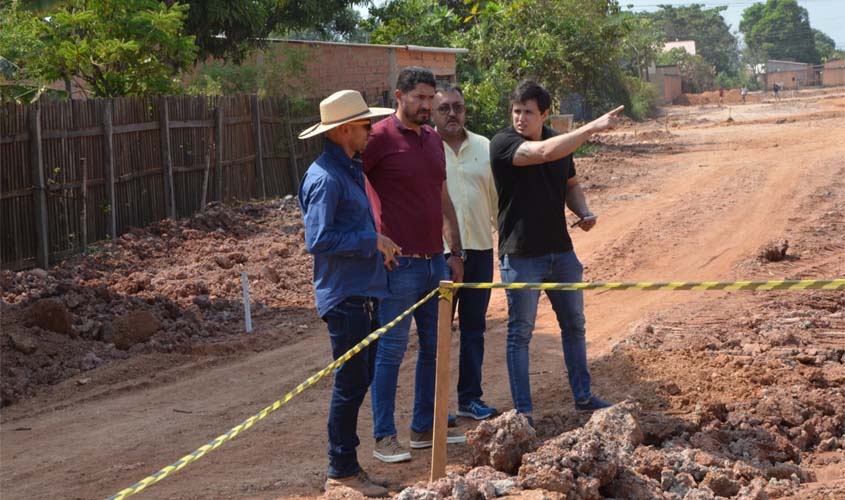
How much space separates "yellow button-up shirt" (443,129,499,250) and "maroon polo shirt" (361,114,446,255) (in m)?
0.54

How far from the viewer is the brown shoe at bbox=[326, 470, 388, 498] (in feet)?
17.9

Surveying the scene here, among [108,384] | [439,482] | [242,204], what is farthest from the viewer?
[242,204]

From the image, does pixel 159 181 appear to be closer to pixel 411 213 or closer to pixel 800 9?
pixel 411 213

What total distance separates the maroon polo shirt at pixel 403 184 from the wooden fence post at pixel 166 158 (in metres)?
10.7

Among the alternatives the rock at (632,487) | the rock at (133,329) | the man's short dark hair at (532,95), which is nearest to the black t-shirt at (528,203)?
the man's short dark hair at (532,95)

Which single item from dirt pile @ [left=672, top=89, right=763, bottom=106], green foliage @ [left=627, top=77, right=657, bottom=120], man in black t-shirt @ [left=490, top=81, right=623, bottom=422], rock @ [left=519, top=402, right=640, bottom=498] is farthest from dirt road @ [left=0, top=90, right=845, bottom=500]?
dirt pile @ [left=672, top=89, right=763, bottom=106]

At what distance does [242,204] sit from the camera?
60.5 feet

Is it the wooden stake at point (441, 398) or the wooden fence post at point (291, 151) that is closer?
the wooden stake at point (441, 398)

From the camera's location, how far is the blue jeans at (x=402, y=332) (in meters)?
5.95

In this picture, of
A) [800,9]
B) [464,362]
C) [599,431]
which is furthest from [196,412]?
[800,9]

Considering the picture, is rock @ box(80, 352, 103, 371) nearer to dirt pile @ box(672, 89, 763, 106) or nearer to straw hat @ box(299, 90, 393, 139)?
straw hat @ box(299, 90, 393, 139)

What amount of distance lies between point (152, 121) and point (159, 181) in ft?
2.95

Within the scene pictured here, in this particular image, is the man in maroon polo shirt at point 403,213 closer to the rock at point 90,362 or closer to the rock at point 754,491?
the rock at point 754,491

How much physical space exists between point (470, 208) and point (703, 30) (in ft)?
426
